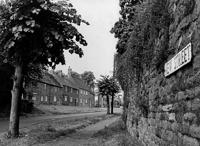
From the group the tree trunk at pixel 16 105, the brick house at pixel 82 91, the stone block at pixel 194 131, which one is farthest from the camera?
the brick house at pixel 82 91

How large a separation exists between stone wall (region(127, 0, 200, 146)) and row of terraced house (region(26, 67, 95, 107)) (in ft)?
161

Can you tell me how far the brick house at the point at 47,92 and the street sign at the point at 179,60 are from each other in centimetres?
5684

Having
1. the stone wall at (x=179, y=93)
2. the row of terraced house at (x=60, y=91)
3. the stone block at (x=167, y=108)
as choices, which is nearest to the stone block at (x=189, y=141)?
the stone wall at (x=179, y=93)

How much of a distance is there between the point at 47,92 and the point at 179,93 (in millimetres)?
64749

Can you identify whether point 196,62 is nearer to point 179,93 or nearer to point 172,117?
point 179,93

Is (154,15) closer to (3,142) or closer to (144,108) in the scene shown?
(144,108)

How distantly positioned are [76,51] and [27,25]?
95.5 inches

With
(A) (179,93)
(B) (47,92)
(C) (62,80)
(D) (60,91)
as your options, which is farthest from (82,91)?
(A) (179,93)

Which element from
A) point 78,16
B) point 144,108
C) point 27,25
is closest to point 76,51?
point 78,16

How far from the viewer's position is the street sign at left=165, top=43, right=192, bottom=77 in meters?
4.47

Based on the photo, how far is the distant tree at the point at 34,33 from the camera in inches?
463

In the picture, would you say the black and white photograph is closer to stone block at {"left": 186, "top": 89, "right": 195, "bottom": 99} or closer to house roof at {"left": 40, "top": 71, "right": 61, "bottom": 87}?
stone block at {"left": 186, "top": 89, "right": 195, "bottom": 99}

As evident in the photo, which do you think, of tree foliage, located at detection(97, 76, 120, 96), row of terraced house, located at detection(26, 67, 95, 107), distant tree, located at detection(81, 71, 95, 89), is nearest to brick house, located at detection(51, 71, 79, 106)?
row of terraced house, located at detection(26, 67, 95, 107)

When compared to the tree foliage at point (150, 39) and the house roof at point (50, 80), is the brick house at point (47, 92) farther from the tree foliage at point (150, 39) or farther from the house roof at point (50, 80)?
the tree foliage at point (150, 39)
